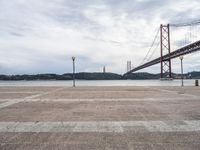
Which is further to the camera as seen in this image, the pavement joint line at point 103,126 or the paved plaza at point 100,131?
the pavement joint line at point 103,126

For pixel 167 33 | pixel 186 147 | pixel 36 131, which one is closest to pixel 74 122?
pixel 36 131

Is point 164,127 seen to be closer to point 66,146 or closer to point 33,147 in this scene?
point 66,146

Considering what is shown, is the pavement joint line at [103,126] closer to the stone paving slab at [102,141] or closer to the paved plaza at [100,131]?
the paved plaza at [100,131]

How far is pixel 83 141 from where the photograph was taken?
500 cm

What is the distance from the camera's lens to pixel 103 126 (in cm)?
636

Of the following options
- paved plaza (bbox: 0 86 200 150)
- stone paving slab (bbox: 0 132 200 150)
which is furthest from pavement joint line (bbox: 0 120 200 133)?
stone paving slab (bbox: 0 132 200 150)

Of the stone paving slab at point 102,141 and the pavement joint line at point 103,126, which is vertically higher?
the pavement joint line at point 103,126

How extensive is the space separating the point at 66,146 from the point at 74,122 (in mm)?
2212

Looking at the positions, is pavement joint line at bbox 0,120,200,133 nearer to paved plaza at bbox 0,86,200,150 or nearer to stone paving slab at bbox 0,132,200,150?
paved plaza at bbox 0,86,200,150

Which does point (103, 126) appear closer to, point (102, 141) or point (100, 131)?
point (100, 131)

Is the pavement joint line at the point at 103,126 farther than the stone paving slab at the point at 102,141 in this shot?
Yes

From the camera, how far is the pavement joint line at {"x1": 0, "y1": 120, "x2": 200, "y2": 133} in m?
5.93

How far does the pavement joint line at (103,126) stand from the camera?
5.93 m

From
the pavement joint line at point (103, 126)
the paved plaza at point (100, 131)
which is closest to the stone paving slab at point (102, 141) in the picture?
the paved plaza at point (100, 131)
